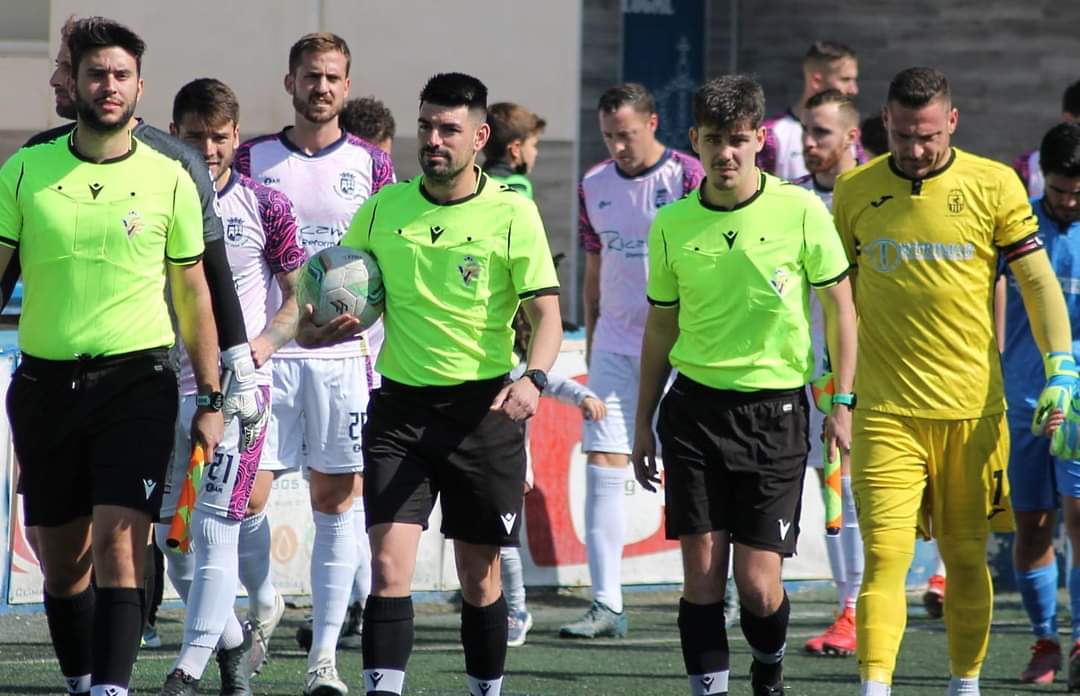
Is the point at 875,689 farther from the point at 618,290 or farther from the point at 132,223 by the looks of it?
the point at 618,290

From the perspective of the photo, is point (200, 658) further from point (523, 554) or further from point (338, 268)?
point (523, 554)

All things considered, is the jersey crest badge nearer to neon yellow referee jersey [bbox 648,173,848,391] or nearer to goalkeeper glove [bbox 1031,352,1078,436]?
neon yellow referee jersey [bbox 648,173,848,391]

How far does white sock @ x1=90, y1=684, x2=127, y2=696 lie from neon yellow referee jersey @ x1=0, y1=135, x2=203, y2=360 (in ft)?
3.25

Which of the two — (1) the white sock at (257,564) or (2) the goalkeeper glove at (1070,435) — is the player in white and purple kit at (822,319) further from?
(1) the white sock at (257,564)

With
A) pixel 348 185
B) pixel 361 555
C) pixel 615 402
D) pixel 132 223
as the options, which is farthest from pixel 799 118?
pixel 132 223

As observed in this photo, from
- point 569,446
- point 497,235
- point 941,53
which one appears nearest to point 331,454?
point 497,235

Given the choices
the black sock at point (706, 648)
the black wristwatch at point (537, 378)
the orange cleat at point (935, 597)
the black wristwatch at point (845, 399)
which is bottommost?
the orange cleat at point (935, 597)

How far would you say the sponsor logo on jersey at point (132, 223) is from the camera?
6430 mm

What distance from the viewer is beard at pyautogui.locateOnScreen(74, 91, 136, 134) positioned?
252 inches

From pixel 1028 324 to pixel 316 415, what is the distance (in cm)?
299

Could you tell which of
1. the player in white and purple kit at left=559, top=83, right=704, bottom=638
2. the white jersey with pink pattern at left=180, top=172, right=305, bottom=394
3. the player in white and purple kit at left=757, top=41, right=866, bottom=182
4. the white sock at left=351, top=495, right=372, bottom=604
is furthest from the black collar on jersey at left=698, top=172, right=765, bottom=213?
the player in white and purple kit at left=757, top=41, right=866, bottom=182

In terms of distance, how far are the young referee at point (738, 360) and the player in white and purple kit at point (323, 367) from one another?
4.95ft

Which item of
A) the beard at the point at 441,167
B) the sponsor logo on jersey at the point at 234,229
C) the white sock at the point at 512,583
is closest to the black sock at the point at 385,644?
the beard at the point at 441,167

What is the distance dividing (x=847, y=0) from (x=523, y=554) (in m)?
7.03
